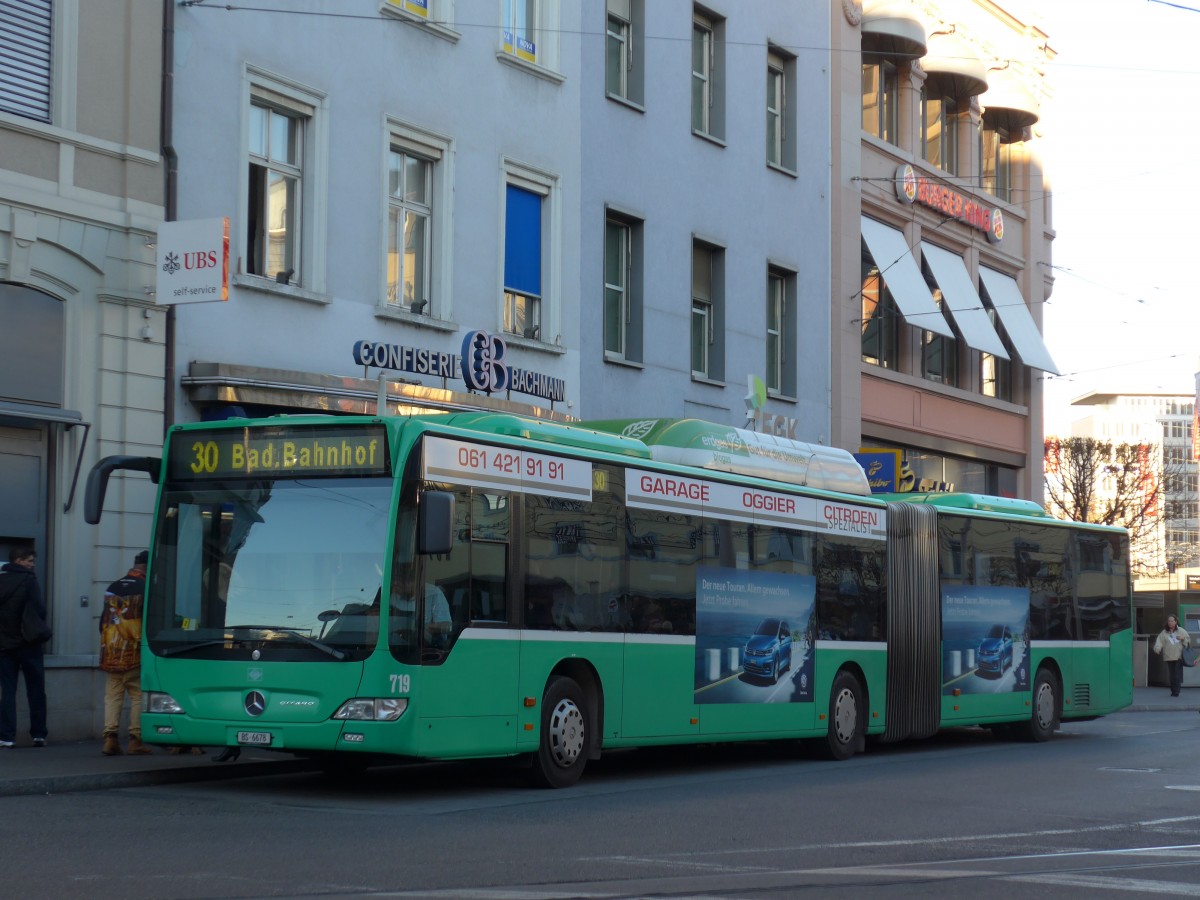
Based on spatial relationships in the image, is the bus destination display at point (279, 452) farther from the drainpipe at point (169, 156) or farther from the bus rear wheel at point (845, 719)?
the bus rear wheel at point (845, 719)

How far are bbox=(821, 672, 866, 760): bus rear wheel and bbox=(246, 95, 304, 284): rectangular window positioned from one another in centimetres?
756

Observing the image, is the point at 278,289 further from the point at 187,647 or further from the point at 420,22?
the point at 187,647

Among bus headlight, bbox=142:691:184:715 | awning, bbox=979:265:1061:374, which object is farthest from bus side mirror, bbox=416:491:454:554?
awning, bbox=979:265:1061:374

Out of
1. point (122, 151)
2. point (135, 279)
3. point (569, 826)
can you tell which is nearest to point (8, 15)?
point (122, 151)

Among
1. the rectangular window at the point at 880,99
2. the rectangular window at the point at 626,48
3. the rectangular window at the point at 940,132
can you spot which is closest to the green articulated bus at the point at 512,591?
the rectangular window at the point at 626,48

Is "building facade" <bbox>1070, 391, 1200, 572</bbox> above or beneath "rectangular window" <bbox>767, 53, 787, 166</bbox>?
above

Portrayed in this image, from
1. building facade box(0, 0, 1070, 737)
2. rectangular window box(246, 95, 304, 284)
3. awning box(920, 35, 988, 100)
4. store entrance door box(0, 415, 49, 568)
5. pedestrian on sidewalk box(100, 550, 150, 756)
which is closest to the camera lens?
pedestrian on sidewalk box(100, 550, 150, 756)

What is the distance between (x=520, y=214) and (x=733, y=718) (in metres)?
9.40

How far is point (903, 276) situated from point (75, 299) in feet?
64.1

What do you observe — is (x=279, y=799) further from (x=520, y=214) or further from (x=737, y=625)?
(x=520, y=214)

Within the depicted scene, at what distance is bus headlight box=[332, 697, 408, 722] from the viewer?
1268 centimetres

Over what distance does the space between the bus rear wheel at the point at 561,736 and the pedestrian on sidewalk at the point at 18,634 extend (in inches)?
182

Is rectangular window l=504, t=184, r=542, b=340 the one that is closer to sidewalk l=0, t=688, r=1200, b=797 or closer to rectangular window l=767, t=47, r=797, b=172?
rectangular window l=767, t=47, r=797, b=172

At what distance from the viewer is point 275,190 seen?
2025 cm
